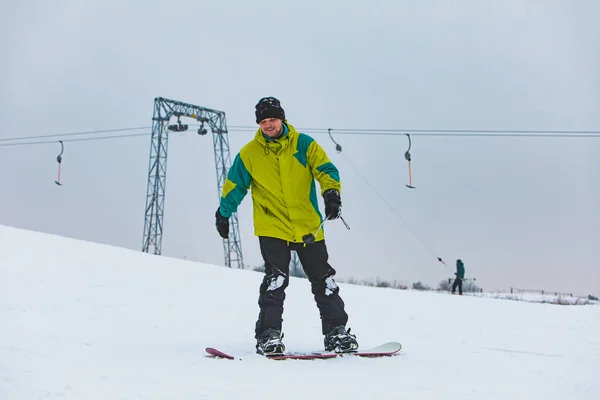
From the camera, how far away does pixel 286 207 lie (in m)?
5.27

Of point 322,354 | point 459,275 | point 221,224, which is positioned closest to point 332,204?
point 221,224

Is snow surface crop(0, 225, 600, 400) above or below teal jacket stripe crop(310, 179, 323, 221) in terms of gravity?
below

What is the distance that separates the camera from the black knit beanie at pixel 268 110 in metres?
5.22

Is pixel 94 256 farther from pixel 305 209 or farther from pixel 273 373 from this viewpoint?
pixel 273 373

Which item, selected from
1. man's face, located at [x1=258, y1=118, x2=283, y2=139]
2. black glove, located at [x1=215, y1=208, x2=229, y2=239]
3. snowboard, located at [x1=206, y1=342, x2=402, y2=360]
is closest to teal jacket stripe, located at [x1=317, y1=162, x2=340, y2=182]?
man's face, located at [x1=258, y1=118, x2=283, y2=139]

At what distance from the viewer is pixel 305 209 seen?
5316mm

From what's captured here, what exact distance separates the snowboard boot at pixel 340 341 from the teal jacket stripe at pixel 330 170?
1191 mm

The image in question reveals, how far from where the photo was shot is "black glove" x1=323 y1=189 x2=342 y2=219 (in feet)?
16.8

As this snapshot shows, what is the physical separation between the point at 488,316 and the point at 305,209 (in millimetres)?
5754

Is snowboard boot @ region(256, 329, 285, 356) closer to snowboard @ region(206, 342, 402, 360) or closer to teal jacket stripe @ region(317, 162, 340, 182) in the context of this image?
snowboard @ region(206, 342, 402, 360)

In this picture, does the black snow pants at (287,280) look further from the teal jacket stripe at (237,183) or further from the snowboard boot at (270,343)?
the teal jacket stripe at (237,183)

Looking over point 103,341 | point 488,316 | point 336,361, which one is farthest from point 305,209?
point 488,316

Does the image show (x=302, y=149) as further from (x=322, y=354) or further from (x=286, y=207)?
(x=322, y=354)

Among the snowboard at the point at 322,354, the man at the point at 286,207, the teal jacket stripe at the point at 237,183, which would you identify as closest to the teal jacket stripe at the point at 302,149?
the man at the point at 286,207
